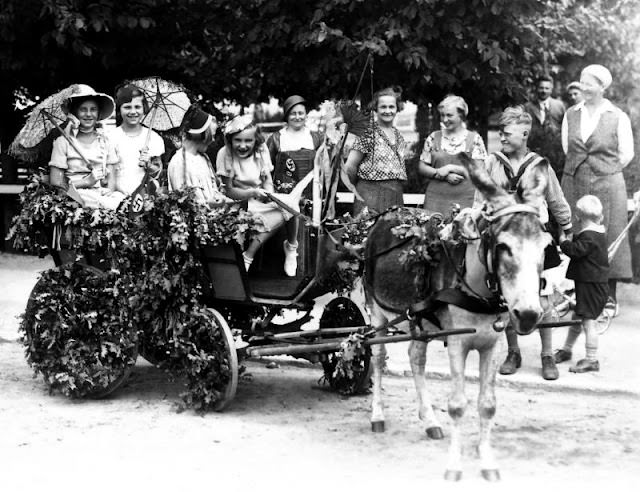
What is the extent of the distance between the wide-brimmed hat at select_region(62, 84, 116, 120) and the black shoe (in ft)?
12.2

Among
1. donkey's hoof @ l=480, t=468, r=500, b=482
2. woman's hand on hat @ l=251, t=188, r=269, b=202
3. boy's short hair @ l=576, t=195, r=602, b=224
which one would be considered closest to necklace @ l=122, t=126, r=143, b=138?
woman's hand on hat @ l=251, t=188, r=269, b=202

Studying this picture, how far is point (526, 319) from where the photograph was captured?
5.34 m

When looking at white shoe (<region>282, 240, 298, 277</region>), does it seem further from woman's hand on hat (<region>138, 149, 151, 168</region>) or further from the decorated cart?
woman's hand on hat (<region>138, 149, 151, 168</region>)

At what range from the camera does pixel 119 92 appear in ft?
28.1

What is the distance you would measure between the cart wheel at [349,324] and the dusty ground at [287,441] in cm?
12

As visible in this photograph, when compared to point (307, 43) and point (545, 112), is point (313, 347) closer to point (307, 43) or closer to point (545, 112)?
point (307, 43)

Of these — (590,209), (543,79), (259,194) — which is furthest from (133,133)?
(543,79)

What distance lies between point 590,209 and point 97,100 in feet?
13.0

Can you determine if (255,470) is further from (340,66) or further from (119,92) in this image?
(340,66)

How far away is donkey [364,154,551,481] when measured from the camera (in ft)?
17.9

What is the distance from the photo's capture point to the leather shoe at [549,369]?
8.47 m

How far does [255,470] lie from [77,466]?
1002 mm

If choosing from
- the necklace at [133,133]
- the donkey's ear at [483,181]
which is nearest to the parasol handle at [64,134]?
the necklace at [133,133]

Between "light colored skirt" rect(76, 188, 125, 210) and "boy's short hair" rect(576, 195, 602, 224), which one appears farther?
"boy's short hair" rect(576, 195, 602, 224)
